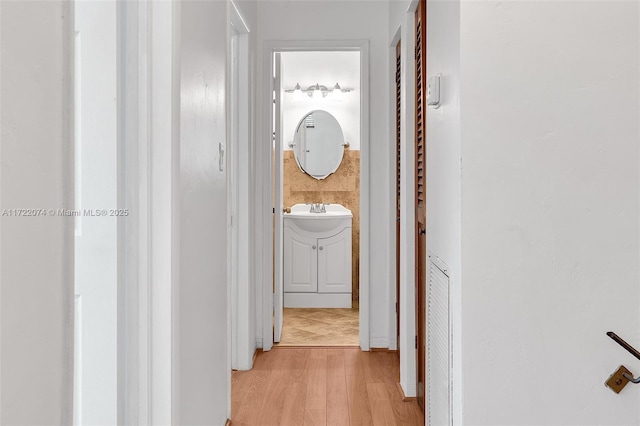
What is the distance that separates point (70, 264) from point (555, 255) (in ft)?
4.53

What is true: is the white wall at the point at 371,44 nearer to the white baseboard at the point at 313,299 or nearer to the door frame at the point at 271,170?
the door frame at the point at 271,170

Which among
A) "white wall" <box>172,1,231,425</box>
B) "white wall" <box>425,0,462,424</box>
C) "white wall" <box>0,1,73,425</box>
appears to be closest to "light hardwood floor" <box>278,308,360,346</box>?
"white wall" <box>172,1,231,425</box>

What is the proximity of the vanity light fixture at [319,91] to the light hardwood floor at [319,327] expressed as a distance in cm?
195

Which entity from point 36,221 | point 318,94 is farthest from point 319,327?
point 36,221

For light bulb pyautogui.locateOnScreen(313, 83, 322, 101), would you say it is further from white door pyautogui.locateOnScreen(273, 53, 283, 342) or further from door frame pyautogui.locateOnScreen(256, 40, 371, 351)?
door frame pyautogui.locateOnScreen(256, 40, 371, 351)

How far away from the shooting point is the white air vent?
1912mm

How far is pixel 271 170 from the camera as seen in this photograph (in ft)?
12.0

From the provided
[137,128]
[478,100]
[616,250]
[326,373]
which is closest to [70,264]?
[137,128]

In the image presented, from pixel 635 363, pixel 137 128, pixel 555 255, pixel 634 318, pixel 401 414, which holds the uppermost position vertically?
pixel 137 128

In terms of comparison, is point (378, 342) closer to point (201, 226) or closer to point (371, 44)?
point (371, 44)

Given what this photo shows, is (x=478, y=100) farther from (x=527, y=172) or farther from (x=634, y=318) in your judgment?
(x=634, y=318)

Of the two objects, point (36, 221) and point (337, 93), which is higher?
point (337, 93)

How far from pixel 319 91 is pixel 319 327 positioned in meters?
2.16

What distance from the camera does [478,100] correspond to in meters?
1.69
